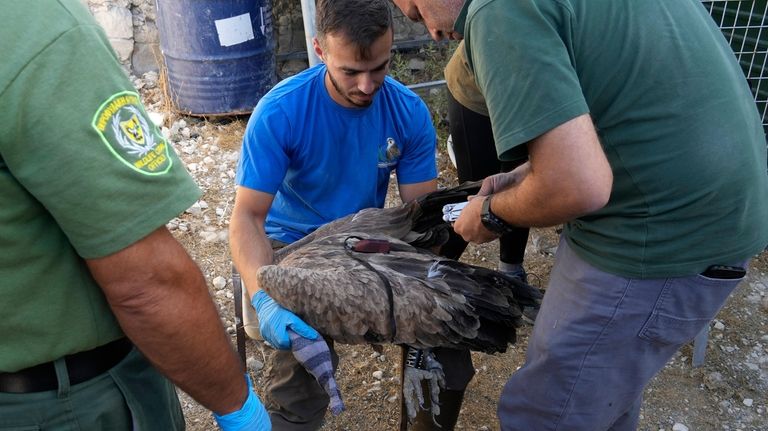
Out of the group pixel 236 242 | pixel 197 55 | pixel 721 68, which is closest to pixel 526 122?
pixel 721 68

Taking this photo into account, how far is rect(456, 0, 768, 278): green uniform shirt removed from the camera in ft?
5.58

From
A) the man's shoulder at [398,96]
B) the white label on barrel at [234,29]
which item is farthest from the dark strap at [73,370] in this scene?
the white label on barrel at [234,29]

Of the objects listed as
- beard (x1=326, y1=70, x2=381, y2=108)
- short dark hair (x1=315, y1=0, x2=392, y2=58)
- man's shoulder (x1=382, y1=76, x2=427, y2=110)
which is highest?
short dark hair (x1=315, y1=0, x2=392, y2=58)

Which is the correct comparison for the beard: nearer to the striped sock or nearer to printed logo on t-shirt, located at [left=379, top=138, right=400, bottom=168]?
printed logo on t-shirt, located at [left=379, top=138, right=400, bottom=168]

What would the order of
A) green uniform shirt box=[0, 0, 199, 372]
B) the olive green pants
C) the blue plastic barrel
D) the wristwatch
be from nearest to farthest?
green uniform shirt box=[0, 0, 199, 372], the olive green pants, the wristwatch, the blue plastic barrel

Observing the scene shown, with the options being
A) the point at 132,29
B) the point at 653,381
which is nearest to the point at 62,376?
the point at 653,381

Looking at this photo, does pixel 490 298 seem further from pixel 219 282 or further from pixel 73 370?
pixel 219 282

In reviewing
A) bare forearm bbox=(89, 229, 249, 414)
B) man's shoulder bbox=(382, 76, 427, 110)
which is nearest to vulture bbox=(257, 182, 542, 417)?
man's shoulder bbox=(382, 76, 427, 110)

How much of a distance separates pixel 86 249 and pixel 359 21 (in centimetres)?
163

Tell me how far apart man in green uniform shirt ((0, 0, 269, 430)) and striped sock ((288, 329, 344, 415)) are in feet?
1.94

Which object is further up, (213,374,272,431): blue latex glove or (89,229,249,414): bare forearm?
(89,229,249,414): bare forearm

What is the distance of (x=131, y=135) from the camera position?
1298mm

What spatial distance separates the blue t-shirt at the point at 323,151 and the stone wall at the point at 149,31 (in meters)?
3.75

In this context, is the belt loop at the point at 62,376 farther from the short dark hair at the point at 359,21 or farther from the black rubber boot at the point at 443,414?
the short dark hair at the point at 359,21
